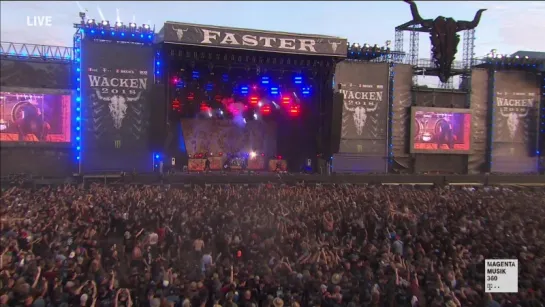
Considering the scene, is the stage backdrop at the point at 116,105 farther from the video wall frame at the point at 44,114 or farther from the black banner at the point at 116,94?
the video wall frame at the point at 44,114

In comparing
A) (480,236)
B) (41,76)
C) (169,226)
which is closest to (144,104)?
(41,76)

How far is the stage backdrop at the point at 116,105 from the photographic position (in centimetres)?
1678

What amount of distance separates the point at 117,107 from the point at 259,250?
12.6m

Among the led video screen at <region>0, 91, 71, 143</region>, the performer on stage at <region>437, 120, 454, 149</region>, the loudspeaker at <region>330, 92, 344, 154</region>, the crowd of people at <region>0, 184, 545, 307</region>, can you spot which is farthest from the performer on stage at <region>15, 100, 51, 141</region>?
the performer on stage at <region>437, 120, 454, 149</region>

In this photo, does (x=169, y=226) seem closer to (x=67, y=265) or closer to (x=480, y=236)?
(x=67, y=265)

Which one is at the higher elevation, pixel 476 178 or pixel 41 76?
pixel 41 76

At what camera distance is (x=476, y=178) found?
15352mm

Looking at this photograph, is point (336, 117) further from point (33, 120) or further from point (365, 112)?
point (33, 120)

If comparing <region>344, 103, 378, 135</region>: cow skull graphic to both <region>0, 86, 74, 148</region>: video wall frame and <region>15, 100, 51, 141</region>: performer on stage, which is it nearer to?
<region>0, 86, 74, 148</region>: video wall frame

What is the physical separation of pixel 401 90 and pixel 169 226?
53.5 feet

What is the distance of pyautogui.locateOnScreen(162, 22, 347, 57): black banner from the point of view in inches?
623

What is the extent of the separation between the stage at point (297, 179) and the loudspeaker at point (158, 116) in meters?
2.14

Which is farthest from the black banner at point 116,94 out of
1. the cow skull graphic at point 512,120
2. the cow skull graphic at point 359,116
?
the cow skull graphic at point 512,120

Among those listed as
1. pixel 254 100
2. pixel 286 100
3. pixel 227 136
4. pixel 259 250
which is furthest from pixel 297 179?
pixel 227 136
